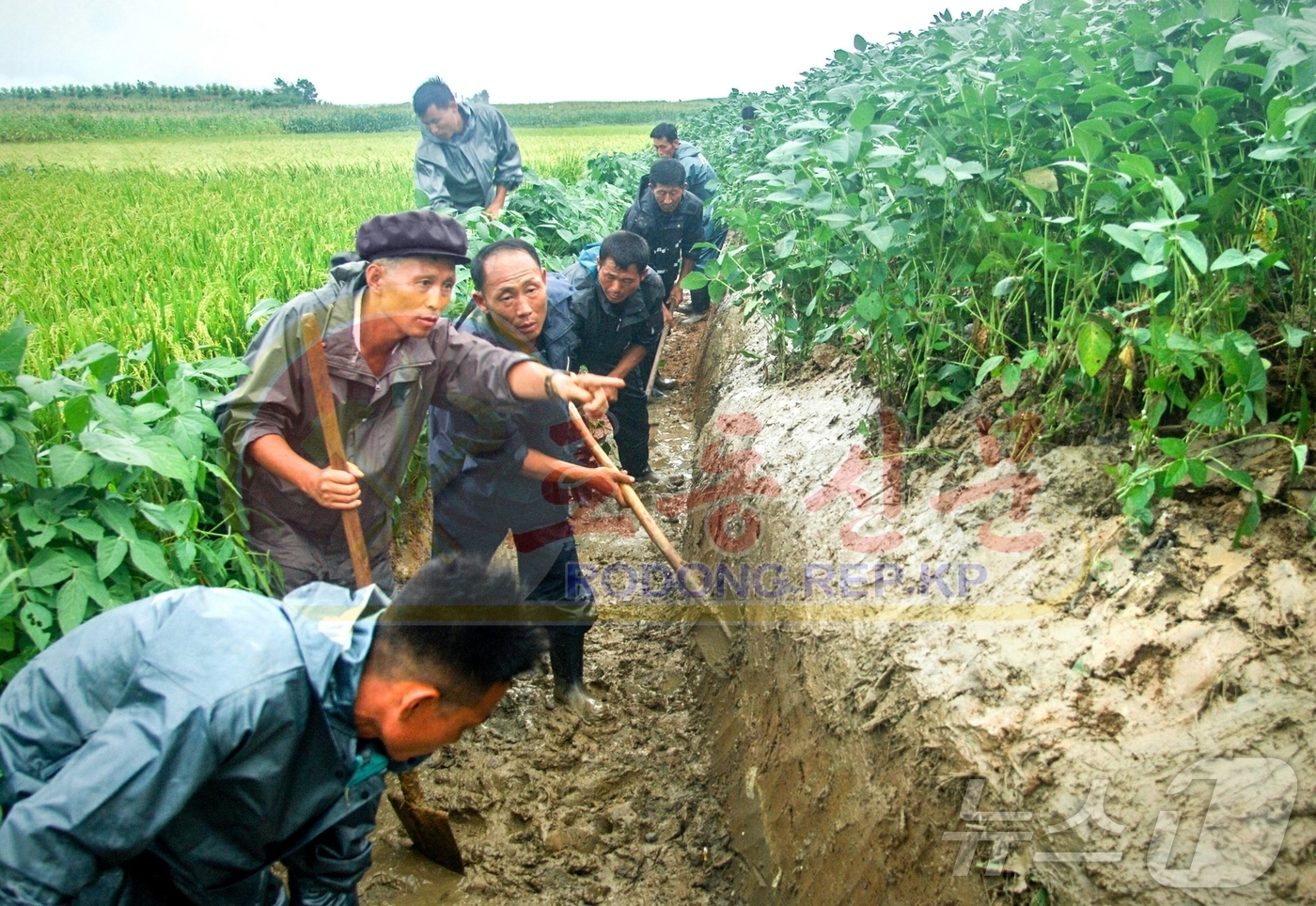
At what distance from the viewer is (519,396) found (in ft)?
7.98

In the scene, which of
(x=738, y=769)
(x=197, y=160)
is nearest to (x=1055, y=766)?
(x=738, y=769)

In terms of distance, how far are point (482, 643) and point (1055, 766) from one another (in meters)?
1.04

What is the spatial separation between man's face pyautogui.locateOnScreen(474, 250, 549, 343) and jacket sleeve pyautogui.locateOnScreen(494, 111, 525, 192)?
3.95 metres

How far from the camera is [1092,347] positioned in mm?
1886

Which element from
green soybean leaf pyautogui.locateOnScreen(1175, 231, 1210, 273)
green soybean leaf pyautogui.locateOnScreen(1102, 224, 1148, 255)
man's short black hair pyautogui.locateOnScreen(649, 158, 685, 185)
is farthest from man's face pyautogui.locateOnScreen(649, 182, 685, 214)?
green soybean leaf pyautogui.locateOnScreen(1175, 231, 1210, 273)

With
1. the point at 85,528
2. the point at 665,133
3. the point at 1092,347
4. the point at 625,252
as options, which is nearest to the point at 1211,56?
the point at 1092,347

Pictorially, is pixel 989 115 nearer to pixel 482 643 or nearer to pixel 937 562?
pixel 937 562

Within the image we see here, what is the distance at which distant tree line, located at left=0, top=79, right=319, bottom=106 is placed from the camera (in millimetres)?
13345

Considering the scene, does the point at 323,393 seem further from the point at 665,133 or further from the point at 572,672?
the point at 665,133

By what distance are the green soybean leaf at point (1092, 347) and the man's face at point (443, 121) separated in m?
5.24

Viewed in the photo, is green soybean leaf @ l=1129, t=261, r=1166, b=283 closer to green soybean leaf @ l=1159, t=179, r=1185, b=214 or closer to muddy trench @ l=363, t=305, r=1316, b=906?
green soybean leaf @ l=1159, t=179, r=1185, b=214

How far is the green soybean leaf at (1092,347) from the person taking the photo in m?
A: 1.87

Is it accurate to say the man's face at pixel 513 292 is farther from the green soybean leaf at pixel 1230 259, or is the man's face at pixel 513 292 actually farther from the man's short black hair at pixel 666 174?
the man's short black hair at pixel 666 174

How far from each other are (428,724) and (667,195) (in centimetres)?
535
